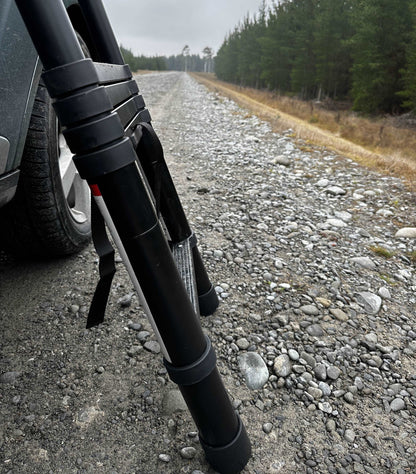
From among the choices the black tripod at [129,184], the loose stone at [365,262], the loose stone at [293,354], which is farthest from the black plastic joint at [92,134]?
the loose stone at [365,262]

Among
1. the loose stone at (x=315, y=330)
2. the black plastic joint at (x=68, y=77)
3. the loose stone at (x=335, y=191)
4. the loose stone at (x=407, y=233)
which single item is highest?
the black plastic joint at (x=68, y=77)

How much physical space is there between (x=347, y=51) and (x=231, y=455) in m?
33.8

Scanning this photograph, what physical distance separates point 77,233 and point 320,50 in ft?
110

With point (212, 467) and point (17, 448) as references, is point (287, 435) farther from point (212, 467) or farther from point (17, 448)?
point (17, 448)

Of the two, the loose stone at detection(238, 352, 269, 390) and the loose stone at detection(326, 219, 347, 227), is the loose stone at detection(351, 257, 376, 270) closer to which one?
the loose stone at detection(326, 219, 347, 227)

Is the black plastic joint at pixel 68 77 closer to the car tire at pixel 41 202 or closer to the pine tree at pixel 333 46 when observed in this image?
the car tire at pixel 41 202

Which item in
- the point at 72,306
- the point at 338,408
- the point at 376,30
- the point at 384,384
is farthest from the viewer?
the point at 376,30

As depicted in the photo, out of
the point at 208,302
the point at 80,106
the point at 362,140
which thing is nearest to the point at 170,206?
the point at 208,302

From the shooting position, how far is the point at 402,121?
59.6 feet

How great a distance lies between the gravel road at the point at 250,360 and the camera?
1.40 meters

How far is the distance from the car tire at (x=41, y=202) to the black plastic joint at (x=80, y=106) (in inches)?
47.7

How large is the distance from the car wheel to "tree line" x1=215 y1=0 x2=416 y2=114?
21713 millimetres

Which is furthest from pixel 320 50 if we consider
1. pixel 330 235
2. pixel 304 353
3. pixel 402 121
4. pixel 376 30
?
pixel 304 353

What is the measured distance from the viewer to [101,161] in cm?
81
